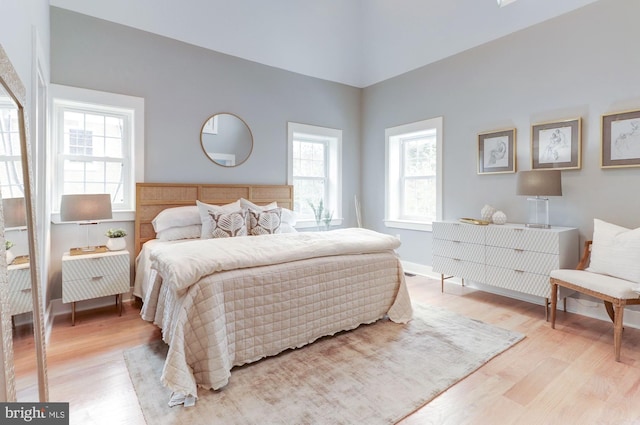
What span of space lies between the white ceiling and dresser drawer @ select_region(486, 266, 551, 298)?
2534 mm

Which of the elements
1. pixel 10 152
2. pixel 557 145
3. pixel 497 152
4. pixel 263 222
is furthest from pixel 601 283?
pixel 10 152

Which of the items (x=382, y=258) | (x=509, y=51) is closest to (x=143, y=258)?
(x=382, y=258)

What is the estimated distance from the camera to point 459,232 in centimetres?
365

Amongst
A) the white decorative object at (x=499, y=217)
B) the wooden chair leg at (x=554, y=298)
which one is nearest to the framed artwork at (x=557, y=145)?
the white decorative object at (x=499, y=217)

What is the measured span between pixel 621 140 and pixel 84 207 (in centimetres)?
466

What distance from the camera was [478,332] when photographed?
8.88ft

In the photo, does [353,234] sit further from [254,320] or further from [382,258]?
[254,320]

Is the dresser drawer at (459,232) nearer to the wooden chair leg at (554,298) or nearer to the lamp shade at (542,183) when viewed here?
the lamp shade at (542,183)

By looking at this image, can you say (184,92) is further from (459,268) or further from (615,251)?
(615,251)

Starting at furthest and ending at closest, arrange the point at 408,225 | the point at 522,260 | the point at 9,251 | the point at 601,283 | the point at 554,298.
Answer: the point at 408,225 → the point at 522,260 → the point at 554,298 → the point at 601,283 → the point at 9,251

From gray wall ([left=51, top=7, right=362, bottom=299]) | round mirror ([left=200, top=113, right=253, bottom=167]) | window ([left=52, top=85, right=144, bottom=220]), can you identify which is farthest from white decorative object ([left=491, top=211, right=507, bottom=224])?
window ([left=52, top=85, right=144, bottom=220])

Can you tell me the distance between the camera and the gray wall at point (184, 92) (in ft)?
10.4

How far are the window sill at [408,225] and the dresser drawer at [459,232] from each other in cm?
55

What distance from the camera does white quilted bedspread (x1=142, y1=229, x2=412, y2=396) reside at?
1.91 meters
